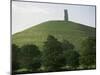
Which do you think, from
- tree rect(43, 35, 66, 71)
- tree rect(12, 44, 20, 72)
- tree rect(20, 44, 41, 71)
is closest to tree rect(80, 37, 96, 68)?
tree rect(43, 35, 66, 71)

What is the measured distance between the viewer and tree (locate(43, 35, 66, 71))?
7.18 ft

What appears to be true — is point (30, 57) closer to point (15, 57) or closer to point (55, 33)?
point (15, 57)

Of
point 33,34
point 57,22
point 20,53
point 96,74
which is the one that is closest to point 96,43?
point 96,74

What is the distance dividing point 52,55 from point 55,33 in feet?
0.84

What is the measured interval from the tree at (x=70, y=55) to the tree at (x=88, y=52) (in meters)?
0.08

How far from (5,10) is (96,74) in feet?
4.36

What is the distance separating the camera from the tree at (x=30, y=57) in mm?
2111

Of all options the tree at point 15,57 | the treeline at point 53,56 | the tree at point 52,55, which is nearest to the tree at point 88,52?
the treeline at point 53,56

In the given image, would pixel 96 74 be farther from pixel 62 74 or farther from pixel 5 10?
pixel 5 10

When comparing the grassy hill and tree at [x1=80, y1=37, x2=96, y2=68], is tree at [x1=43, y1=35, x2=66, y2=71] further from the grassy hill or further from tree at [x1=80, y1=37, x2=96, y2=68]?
tree at [x1=80, y1=37, x2=96, y2=68]

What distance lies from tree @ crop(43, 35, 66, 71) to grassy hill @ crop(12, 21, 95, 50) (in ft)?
0.19

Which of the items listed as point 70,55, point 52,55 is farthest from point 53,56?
point 70,55

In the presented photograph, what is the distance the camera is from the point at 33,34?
2.16 metres

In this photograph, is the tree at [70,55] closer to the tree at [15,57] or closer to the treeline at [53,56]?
the treeline at [53,56]
